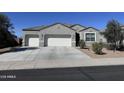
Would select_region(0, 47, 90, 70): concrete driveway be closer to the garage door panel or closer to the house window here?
the garage door panel

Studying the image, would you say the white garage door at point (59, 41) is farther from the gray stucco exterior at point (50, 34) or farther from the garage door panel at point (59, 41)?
the gray stucco exterior at point (50, 34)

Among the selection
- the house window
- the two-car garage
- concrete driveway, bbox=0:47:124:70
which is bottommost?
concrete driveway, bbox=0:47:124:70

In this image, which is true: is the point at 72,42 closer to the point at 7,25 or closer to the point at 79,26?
the point at 79,26

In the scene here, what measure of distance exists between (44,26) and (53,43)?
3935 millimetres

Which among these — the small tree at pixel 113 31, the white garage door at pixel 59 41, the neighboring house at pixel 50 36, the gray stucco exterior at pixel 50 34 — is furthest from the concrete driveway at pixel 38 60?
the white garage door at pixel 59 41

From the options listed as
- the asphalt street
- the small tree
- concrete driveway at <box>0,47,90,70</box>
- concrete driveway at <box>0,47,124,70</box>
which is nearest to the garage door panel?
the small tree

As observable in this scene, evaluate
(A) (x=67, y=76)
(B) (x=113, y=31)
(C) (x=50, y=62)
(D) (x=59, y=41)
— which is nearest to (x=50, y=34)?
(D) (x=59, y=41)

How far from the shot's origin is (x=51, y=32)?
36812mm

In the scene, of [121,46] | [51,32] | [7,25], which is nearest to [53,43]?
[51,32]

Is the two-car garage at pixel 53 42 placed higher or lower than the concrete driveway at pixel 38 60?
higher

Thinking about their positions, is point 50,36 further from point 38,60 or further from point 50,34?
point 38,60

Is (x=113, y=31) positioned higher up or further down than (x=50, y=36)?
higher up

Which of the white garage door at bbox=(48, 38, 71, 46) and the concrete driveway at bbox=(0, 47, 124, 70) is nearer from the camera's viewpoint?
the concrete driveway at bbox=(0, 47, 124, 70)

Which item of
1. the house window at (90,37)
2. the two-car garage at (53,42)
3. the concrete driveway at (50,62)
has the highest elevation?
the house window at (90,37)
